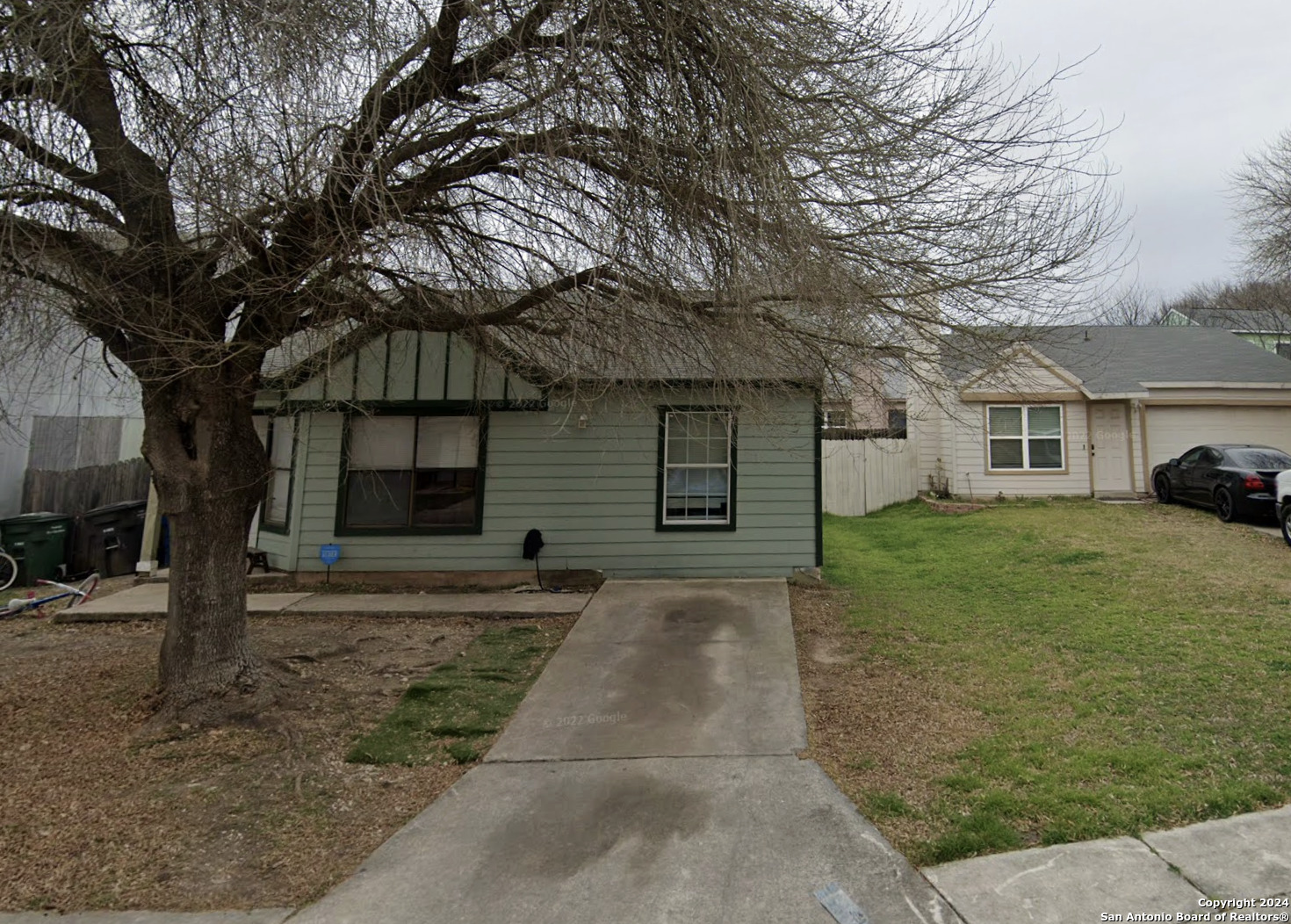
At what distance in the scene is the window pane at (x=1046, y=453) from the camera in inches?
552

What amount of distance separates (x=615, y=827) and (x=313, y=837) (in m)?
1.55

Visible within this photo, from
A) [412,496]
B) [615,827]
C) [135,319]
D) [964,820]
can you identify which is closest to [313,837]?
[615,827]

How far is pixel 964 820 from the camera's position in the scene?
9.82ft

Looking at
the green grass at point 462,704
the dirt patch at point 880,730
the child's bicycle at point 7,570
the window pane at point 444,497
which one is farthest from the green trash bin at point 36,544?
the dirt patch at point 880,730

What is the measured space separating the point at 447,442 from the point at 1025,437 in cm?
1261

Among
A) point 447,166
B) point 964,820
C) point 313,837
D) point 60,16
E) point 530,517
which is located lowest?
point 313,837

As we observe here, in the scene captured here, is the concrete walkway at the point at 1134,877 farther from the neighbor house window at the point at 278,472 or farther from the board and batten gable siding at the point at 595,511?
the neighbor house window at the point at 278,472

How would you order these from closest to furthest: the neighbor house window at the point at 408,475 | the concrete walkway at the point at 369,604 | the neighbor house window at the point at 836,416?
the concrete walkway at the point at 369,604 → the neighbor house window at the point at 836,416 → the neighbor house window at the point at 408,475

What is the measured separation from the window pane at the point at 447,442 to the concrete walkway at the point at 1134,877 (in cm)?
724

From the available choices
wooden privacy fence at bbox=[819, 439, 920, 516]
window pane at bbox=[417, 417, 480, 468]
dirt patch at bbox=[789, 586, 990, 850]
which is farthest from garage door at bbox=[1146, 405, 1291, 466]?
window pane at bbox=[417, 417, 480, 468]

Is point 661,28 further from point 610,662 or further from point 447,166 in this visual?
point 610,662

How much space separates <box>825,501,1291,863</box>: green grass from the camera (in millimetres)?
3053

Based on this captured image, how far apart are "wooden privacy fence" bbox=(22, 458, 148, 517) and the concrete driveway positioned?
10552mm

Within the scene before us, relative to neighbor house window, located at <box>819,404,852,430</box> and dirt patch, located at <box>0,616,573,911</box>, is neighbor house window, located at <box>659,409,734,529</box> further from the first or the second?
dirt patch, located at <box>0,616,573,911</box>
